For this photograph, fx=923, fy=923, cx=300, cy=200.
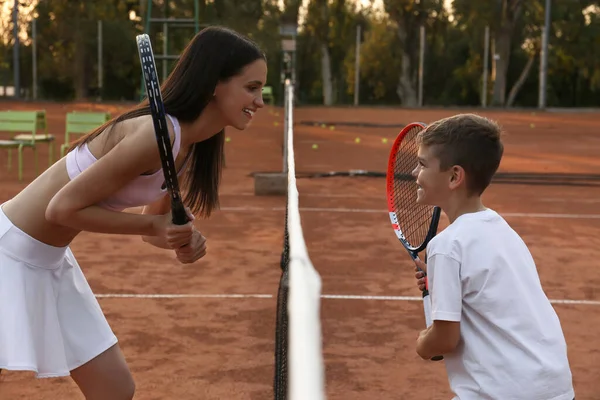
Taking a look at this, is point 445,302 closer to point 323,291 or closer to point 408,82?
point 323,291

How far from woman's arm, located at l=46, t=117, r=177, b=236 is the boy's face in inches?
26.3

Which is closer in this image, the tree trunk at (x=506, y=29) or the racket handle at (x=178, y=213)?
the racket handle at (x=178, y=213)

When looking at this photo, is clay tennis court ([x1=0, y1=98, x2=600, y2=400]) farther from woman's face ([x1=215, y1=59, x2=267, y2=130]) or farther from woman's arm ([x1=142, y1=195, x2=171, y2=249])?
woman's face ([x1=215, y1=59, x2=267, y2=130])

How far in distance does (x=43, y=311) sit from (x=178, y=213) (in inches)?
21.6

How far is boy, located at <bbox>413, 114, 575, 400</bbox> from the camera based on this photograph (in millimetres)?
2094

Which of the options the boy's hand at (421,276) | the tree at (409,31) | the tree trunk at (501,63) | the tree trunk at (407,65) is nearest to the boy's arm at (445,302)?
the boy's hand at (421,276)

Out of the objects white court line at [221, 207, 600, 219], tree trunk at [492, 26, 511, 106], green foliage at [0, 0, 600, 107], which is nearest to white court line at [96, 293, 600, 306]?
white court line at [221, 207, 600, 219]

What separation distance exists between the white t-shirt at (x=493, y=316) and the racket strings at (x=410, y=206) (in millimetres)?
952

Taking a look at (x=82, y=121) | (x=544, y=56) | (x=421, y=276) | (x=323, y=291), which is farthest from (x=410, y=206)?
(x=544, y=56)

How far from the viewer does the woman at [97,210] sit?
2.34 metres

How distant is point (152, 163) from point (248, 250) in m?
5.12

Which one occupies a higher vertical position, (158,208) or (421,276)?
(158,208)

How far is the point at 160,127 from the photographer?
2289 millimetres

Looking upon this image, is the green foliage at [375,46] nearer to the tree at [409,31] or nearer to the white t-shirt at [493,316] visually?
the tree at [409,31]
